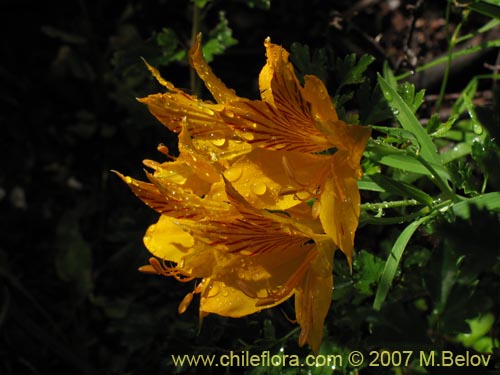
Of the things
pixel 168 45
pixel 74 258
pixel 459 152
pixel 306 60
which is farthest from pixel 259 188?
pixel 74 258

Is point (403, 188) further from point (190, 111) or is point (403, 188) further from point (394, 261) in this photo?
point (190, 111)

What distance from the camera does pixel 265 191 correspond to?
120 centimetres

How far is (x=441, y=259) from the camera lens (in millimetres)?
1021

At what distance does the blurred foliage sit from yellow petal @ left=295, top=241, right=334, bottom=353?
0.93ft

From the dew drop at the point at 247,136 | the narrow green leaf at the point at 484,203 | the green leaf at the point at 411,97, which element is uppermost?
the green leaf at the point at 411,97

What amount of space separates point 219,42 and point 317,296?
3.61ft

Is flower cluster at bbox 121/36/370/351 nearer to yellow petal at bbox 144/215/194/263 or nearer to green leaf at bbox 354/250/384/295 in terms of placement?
yellow petal at bbox 144/215/194/263

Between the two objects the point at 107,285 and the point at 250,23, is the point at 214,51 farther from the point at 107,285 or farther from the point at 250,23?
the point at 107,285

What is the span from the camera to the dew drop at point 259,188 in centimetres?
119

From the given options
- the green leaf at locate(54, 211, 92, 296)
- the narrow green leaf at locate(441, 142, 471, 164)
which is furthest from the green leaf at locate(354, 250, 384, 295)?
the green leaf at locate(54, 211, 92, 296)

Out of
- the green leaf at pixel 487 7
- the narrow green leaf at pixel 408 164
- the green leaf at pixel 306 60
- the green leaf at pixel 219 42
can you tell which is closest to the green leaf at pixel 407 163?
the narrow green leaf at pixel 408 164

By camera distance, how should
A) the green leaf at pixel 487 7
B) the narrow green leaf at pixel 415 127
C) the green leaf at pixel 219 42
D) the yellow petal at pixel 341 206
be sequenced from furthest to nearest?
the green leaf at pixel 219 42 → the green leaf at pixel 487 7 → the narrow green leaf at pixel 415 127 → the yellow petal at pixel 341 206

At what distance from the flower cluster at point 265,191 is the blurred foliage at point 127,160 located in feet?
0.95

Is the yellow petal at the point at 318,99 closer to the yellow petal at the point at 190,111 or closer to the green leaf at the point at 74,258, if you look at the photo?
the yellow petal at the point at 190,111
